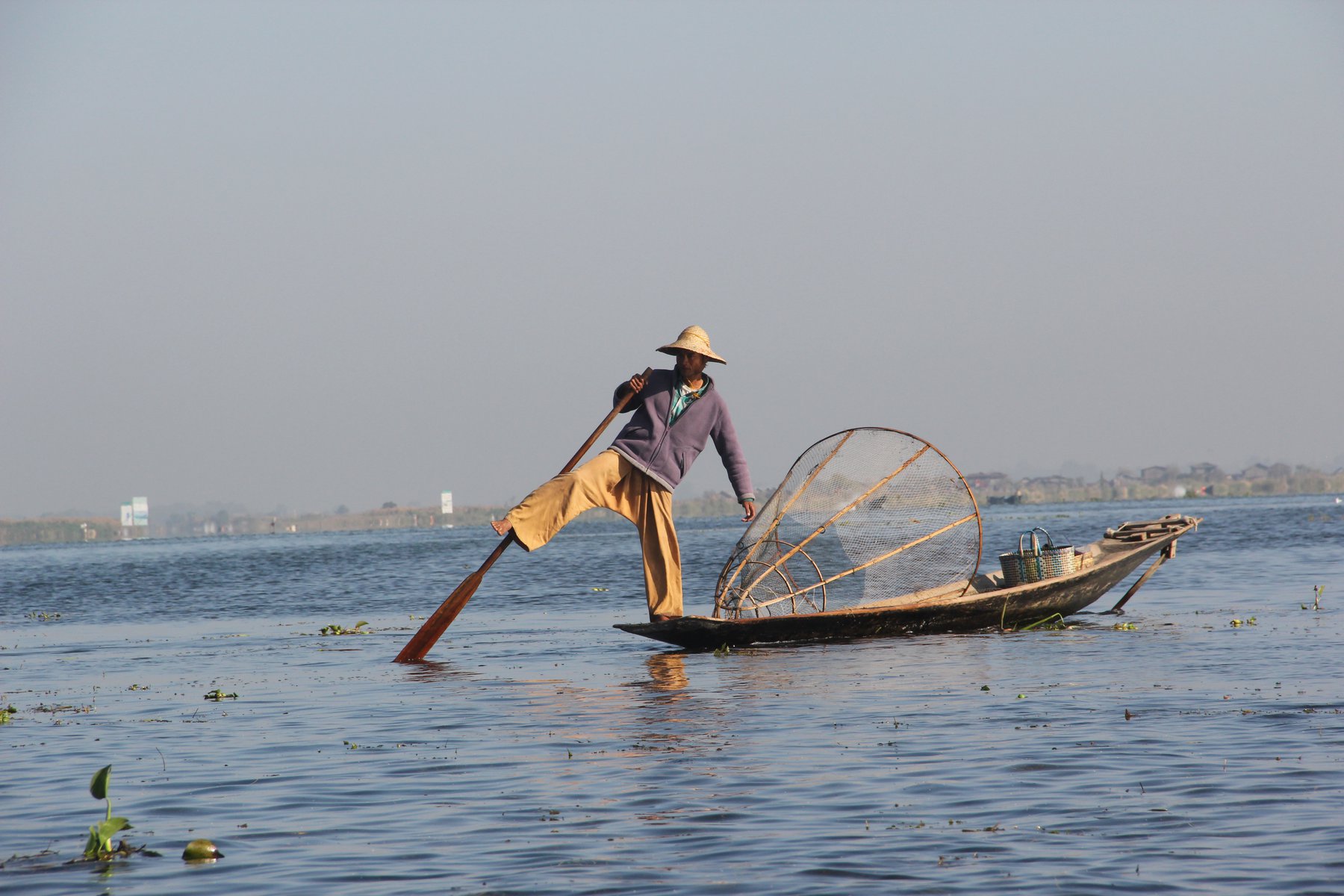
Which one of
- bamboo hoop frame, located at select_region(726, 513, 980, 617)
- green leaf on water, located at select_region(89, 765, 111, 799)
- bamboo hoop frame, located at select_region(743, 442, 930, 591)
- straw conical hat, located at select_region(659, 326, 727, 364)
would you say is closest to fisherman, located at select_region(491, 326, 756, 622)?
straw conical hat, located at select_region(659, 326, 727, 364)

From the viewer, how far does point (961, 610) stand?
11109mm

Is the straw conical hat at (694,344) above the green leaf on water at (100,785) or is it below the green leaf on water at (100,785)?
above

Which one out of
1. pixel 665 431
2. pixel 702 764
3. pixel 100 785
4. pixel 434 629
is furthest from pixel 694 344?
pixel 100 785

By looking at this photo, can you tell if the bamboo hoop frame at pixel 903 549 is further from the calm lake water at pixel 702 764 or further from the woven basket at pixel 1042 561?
the calm lake water at pixel 702 764

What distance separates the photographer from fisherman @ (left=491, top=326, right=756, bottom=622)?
959cm

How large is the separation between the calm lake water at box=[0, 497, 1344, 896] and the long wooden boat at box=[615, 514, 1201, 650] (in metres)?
0.21

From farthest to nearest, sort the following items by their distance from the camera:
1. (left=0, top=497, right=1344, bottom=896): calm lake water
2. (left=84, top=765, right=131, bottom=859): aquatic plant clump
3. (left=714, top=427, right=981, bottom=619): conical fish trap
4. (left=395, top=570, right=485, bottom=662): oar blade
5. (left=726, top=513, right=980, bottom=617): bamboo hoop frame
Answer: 1. (left=726, top=513, right=980, bottom=617): bamboo hoop frame
2. (left=714, top=427, right=981, bottom=619): conical fish trap
3. (left=395, top=570, right=485, bottom=662): oar blade
4. (left=84, top=765, right=131, bottom=859): aquatic plant clump
5. (left=0, top=497, right=1344, bottom=896): calm lake water

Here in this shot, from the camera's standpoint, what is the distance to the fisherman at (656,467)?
959 centimetres

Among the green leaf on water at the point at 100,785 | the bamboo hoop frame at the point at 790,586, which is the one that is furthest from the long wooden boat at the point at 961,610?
the green leaf on water at the point at 100,785

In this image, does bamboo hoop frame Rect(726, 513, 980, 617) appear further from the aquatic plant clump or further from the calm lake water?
the aquatic plant clump

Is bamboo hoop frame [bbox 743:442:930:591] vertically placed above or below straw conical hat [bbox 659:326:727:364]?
below

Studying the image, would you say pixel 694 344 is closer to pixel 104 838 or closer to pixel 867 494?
pixel 867 494

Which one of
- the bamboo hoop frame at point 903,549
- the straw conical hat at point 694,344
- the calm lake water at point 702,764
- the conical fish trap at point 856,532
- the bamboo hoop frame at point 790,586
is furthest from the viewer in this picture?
the bamboo hoop frame at point 903,549

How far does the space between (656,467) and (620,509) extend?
417 mm
